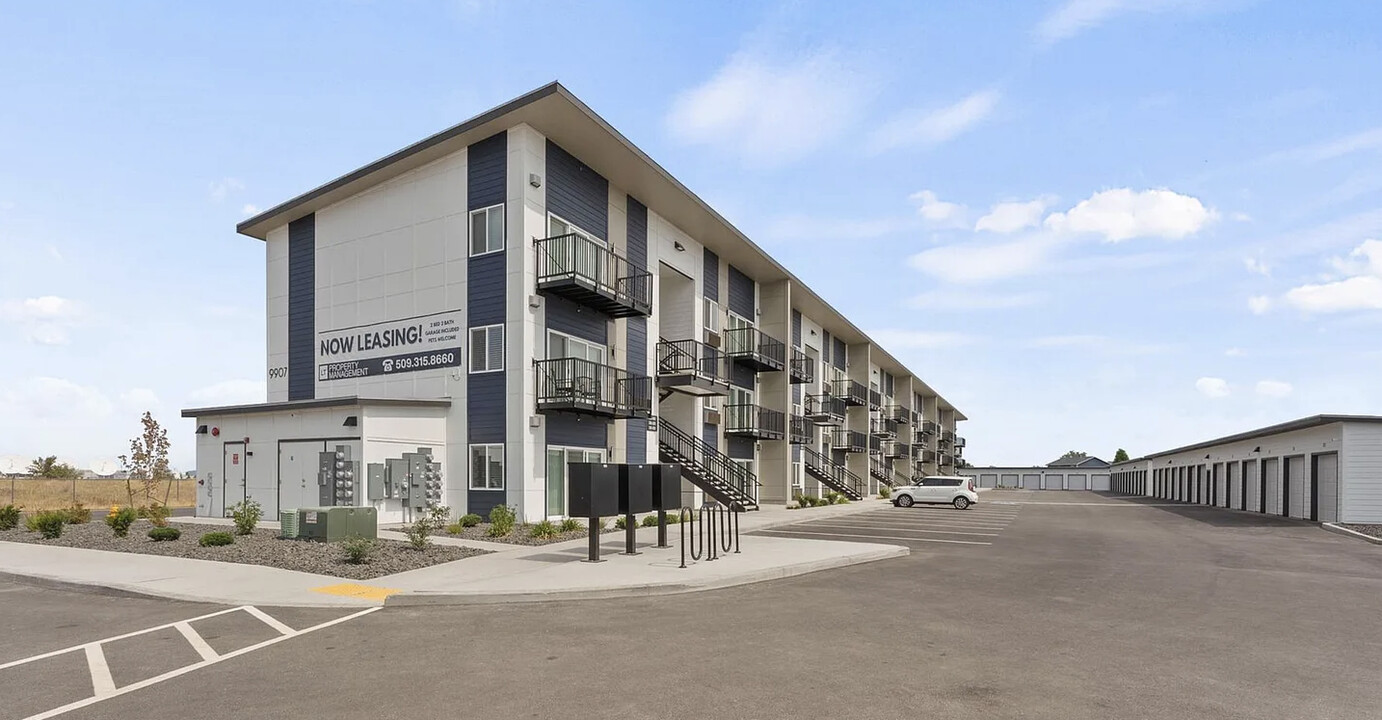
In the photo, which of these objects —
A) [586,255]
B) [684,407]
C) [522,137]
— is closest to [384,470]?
[586,255]

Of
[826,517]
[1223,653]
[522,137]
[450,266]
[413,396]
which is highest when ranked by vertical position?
[522,137]

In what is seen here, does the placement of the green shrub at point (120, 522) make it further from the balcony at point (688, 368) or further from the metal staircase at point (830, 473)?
the metal staircase at point (830, 473)

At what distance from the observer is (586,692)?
679 centimetres

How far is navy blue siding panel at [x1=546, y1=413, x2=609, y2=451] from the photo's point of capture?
23812 millimetres

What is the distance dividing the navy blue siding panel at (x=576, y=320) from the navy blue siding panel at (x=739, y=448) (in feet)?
39.9

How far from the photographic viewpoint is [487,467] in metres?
23.1

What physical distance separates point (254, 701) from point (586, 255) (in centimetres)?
1846

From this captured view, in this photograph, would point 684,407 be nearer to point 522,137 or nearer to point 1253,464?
point 522,137

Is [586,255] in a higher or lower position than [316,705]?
higher

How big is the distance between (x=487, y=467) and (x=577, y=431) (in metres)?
3.07

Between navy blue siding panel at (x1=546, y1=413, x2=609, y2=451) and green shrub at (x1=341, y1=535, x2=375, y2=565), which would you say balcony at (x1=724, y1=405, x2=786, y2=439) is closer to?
navy blue siding panel at (x1=546, y1=413, x2=609, y2=451)

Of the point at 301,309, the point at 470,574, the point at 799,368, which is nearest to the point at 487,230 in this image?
the point at 301,309

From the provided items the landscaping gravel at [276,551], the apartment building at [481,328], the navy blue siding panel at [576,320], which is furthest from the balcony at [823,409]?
the landscaping gravel at [276,551]

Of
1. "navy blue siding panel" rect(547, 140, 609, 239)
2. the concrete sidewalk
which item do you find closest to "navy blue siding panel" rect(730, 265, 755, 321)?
"navy blue siding panel" rect(547, 140, 609, 239)
